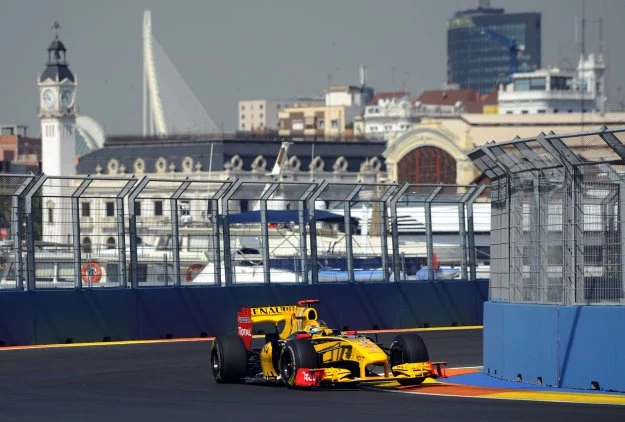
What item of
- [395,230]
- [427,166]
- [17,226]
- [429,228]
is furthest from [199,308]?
[427,166]

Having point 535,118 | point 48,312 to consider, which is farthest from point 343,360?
point 535,118

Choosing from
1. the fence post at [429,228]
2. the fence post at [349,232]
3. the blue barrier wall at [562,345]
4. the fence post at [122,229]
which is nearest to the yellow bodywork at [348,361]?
the blue barrier wall at [562,345]

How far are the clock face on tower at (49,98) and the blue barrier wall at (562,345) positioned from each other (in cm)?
14274

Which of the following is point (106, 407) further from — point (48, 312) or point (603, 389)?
point (48, 312)

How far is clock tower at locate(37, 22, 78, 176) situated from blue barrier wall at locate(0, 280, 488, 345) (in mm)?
129746

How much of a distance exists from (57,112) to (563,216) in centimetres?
14480

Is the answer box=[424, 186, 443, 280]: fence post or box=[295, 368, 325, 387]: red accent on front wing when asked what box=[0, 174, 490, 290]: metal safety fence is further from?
box=[295, 368, 325, 387]: red accent on front wing

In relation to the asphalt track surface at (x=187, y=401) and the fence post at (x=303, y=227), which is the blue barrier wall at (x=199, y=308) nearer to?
the fence post at (x=303, y=227)

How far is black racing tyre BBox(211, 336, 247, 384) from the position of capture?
63.3 feet

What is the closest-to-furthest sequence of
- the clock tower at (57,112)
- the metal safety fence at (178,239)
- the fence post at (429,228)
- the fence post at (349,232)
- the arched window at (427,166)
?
the metal safety fence at (178,239) → the fence post at (349,232) → the fence post at (429,228) → the arched window at (427,166) → the clock tower at (57,112)

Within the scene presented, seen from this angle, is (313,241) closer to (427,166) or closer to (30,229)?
(30,229)

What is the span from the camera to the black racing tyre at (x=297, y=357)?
60.5 feet

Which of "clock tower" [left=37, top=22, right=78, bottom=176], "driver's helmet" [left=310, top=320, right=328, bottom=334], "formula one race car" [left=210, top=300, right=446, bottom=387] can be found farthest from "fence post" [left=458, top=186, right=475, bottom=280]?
"clock tower" [left=37, top=22, right=78, bottom=176]

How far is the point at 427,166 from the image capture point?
139m
